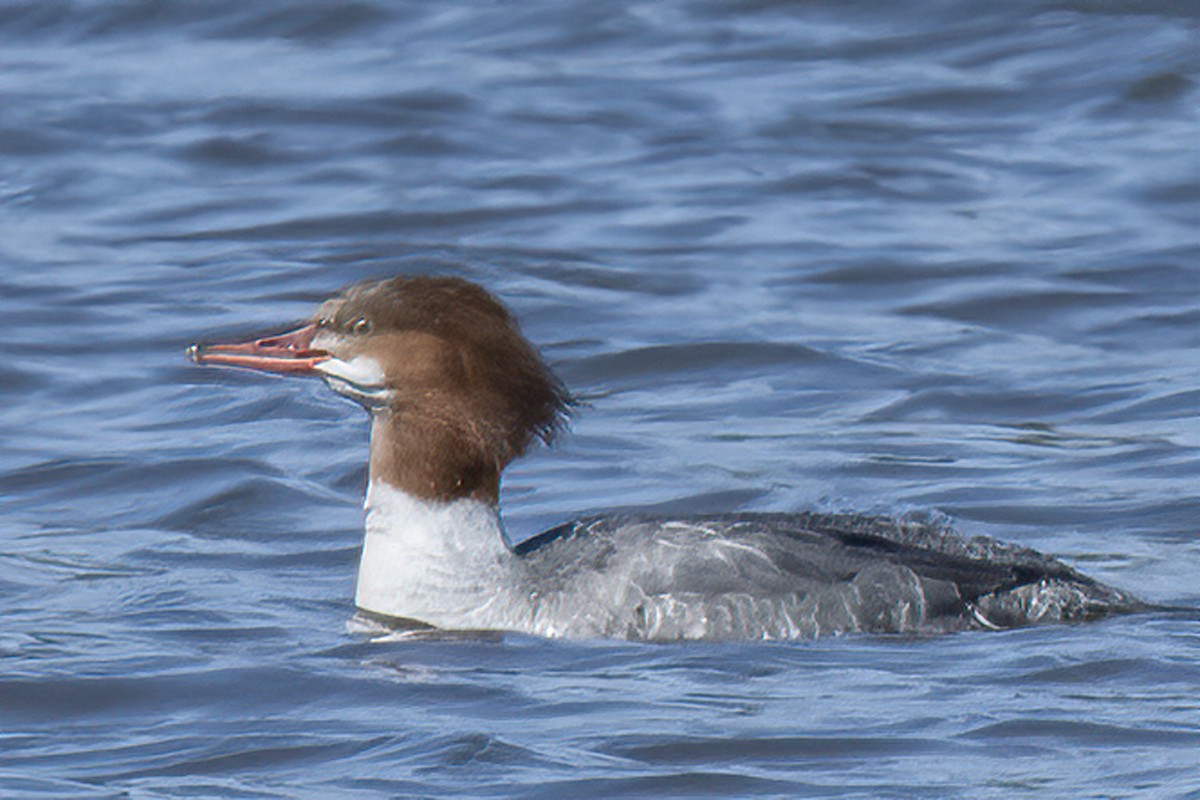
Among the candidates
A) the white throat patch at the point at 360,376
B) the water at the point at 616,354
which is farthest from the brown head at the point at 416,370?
the water at the point at 616,354

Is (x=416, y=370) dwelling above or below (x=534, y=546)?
above

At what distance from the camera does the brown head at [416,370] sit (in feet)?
27.3

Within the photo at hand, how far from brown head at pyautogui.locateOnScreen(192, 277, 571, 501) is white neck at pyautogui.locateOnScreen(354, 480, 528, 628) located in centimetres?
7

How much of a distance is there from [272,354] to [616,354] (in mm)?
4446

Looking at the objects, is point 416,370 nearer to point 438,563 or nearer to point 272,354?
point 272,354

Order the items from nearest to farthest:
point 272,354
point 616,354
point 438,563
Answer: point 438,563
point 272,354
point 616,354

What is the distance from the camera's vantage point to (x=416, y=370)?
328 inches

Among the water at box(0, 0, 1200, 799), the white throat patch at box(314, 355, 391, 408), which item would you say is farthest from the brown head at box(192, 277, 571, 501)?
the water at box(0, 0, 1200, 799)

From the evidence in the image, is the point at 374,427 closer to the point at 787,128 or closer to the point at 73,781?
the point at 73,781

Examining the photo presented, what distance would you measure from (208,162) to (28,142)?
4.31ft

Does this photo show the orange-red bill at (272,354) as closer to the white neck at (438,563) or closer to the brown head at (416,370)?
the brown head at (416,370)

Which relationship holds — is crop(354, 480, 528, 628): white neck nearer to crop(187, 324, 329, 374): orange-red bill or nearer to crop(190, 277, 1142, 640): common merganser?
crop(190, 277, 1142, 640): common merganser

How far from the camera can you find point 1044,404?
1175cm

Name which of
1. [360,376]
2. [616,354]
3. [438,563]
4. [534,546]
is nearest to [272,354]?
[360,376]
